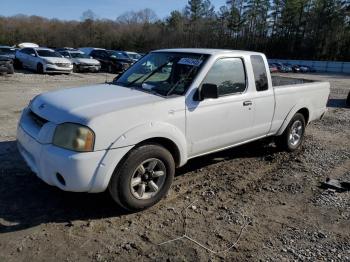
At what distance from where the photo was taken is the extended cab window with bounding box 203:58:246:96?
16.1ft

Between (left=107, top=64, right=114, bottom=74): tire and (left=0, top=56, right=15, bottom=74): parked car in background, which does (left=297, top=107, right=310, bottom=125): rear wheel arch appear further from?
(left=107, top=64, right=114, bottom=74): tire

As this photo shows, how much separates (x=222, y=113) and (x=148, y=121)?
129cm

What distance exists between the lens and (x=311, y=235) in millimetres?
3955

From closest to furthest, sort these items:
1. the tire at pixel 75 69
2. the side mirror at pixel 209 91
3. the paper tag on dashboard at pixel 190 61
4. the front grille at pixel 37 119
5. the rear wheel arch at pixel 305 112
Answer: the front grille at pixel 37 119 → the side mirror at pixel 209 91 → the paper tag on dashboard at pixel 190 61 → the rear wheel arch at pixel 305 112 → the tire at pixel 75 69

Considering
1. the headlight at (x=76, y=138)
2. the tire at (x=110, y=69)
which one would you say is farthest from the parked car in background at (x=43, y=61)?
the headlight at (x=76, y=138)

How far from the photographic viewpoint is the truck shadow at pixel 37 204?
3908 millimetres

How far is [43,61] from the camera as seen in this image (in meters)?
21.8

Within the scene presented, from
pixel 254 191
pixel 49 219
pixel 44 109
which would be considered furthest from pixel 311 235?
pixel 44 109

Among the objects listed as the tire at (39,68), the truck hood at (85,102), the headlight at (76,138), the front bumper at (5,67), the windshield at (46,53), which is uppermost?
the truck hood at (85,102)

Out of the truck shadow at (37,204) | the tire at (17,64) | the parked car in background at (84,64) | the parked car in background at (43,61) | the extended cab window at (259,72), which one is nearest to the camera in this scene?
the truck shadow at (37,204)

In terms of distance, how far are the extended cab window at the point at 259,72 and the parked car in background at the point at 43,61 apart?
18.3 m

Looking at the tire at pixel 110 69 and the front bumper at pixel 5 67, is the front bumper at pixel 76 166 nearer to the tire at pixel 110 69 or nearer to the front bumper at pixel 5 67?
the front bumper at pixel 5 67

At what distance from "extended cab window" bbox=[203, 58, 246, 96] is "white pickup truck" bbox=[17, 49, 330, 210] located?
0.01 m

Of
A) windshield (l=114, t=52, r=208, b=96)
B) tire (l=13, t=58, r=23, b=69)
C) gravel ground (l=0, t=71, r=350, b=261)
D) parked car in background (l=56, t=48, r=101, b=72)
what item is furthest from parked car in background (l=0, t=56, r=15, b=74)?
windshield (l=114, t=52, r=208, b=96)
